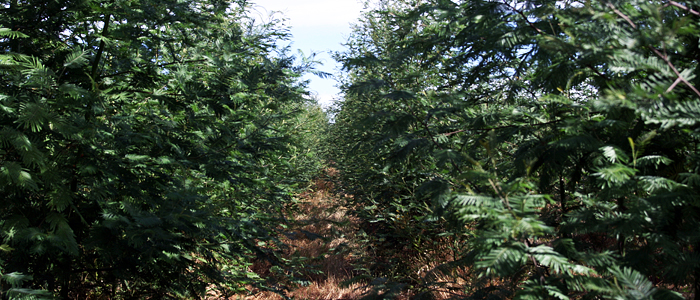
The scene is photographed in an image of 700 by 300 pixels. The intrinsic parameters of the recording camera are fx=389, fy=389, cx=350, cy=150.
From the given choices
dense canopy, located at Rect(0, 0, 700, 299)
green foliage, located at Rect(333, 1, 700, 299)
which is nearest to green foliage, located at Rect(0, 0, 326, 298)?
dense canopy, located at Rect(0, 0, 700, 299)

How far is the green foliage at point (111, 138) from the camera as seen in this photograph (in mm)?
2574

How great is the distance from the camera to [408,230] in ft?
19.2

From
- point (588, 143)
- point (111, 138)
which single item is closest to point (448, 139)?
point (588, 143)

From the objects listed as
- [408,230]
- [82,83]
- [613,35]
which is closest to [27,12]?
[82,83]

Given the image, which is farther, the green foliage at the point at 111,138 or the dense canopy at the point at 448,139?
the green foliage at the point at 111,138

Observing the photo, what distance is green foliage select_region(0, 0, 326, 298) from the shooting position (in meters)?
2.57

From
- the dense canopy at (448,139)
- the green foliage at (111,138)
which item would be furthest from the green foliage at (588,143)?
the green foliage at (111,138)

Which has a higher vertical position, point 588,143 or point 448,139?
point 588,143

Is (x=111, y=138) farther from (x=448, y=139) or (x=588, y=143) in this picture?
(x=588, y=143)

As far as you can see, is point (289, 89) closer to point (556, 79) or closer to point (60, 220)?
point (60, 220)

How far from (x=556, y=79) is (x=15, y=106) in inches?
134

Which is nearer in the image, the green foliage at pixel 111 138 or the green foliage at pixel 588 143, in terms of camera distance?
the green foliage at pixel 588 143

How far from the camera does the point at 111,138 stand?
2824 mm

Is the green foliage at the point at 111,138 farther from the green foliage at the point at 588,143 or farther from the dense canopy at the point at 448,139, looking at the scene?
the green foliage at the point at 588,143
